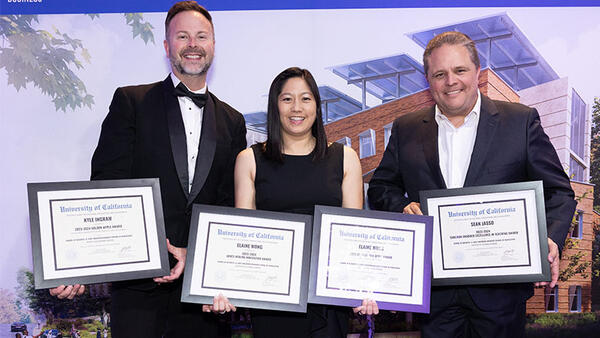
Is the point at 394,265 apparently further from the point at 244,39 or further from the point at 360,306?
the point at 244,39

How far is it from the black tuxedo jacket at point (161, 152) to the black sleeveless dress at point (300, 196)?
0.30 metres

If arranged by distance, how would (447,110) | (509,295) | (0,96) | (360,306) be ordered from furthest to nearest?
1. (0,96)
2. (447,110)
3. (509,295)
4. (360,306)

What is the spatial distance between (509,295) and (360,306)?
2.87 ft

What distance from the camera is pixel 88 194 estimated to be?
258 centimetres

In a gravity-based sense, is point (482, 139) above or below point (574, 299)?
above

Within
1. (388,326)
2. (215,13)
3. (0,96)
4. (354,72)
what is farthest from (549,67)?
(0,96)

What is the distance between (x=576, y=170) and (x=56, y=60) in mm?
4385

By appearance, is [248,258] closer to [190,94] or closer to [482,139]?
[190,94]

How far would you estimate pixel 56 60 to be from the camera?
407 centimetres

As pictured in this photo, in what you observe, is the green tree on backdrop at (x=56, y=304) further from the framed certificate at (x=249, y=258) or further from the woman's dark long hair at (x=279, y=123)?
the woman's dark long hair at (x=279, y=123)

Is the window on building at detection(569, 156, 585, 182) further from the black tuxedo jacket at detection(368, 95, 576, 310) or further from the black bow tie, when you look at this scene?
the black bow tie

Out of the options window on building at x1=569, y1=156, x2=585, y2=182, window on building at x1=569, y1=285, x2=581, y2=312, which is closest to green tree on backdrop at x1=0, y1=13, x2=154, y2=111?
window on building at x1=569, y1=156, x2=585, y2=182

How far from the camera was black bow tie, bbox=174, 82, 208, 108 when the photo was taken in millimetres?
3047

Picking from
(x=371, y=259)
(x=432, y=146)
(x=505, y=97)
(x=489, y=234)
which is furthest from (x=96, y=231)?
(x=505, y=97)
